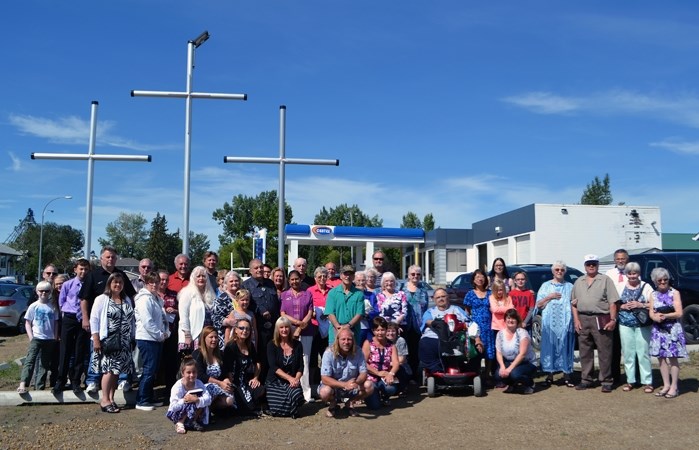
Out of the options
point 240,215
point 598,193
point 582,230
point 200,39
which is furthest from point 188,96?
point 240,215

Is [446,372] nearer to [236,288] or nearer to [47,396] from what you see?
[236,288]

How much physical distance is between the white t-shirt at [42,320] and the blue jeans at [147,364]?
1.44 m

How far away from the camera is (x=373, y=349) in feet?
27.3

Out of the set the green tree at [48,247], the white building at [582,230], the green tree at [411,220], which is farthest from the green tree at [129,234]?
the white building at [582,230]

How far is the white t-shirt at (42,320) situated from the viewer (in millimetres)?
8094

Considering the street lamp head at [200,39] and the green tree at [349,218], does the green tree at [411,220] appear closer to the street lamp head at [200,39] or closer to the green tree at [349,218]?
the green tree at [349,218]

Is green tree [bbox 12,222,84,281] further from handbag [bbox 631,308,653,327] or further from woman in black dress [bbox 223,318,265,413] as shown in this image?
handbag [bbox 631,308,653,327]

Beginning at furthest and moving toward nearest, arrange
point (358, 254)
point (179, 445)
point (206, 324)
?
point (358, 254)
point (206, 324)
point (179, 445)

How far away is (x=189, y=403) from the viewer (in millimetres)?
6758

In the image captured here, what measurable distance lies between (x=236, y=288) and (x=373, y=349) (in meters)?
1.97

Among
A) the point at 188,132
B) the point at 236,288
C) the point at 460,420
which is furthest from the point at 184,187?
the point at 460,420

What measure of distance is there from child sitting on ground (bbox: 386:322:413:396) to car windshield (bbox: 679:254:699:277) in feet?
24.0

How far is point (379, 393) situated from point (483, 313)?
6.70ft

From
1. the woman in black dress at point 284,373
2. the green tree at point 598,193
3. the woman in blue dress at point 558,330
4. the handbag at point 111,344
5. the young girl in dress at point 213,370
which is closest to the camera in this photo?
the young girl in dress at point 213,370
